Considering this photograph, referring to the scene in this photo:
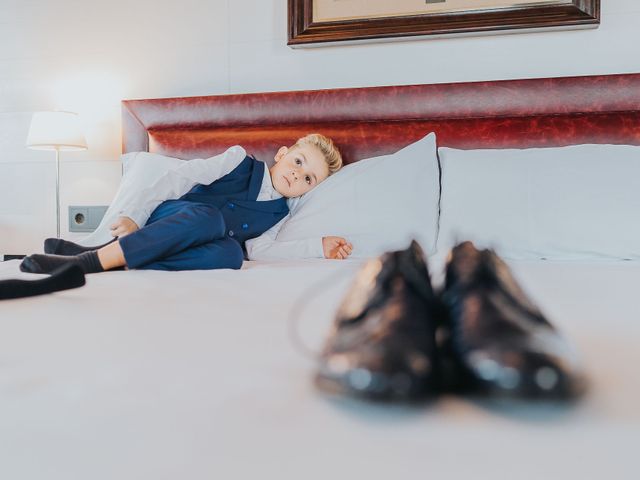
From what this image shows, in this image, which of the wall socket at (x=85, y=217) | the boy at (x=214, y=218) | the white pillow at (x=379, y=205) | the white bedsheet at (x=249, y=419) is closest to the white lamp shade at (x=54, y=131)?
the wall socket at (x=85, y=217)

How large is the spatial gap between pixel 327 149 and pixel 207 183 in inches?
16.7

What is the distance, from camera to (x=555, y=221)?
4.55 feet

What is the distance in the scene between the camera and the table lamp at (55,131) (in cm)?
207

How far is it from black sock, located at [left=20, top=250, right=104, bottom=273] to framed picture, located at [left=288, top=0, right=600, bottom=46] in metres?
1.28

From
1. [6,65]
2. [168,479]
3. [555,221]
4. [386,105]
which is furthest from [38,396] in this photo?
[6,65]

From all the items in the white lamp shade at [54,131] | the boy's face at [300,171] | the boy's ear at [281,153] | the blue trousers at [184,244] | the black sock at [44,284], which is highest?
the white lamp shade at [54,131]

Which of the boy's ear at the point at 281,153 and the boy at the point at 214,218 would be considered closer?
the boy at the point at 214,218

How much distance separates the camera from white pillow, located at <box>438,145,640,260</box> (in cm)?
135

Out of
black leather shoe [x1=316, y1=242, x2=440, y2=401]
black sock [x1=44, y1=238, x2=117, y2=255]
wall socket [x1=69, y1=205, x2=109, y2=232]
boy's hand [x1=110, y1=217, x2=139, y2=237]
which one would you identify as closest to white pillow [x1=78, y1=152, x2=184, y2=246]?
black sock [x1=44, y1=238, x2=117, y2=255]

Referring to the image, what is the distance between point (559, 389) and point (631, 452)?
0.05 metres

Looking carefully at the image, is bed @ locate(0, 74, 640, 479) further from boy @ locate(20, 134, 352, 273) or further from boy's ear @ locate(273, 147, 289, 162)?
boy's ear @ locate(273, 147, 289, 162)

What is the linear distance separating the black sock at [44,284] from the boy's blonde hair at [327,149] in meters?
1.04

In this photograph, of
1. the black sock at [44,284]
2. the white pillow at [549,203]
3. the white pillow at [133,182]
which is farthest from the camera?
the white pillow at [133,182]

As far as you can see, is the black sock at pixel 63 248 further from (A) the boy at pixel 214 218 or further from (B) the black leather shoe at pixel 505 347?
(B) the black leather shoe at pixel 505 347
